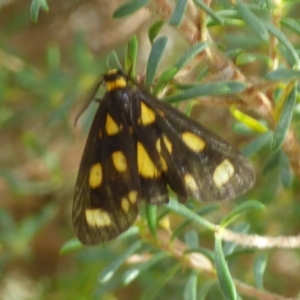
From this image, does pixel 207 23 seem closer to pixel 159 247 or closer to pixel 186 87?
pixel 186 87

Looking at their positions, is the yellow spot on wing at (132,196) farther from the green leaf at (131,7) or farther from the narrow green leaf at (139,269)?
the green leaf at (131,7)

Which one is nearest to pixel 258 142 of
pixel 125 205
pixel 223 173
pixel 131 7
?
pixel 223 173

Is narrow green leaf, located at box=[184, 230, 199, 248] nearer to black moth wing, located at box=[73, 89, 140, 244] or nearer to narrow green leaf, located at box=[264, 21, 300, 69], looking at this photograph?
black moth wing, located at box=[73, 89, 140, 244]

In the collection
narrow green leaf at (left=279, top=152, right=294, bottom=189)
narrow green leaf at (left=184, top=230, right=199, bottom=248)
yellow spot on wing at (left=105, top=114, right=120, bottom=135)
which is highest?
yellow spot on wing at (left=105, top=114, right=120, bottom=135)

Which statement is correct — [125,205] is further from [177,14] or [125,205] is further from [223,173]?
[177,14]

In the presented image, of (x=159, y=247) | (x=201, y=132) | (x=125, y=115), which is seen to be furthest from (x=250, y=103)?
(x=159, y=247)

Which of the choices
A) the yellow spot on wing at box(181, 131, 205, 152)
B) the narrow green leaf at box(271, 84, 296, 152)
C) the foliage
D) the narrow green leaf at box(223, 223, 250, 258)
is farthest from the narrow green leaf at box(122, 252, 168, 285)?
the narrow green leaf at box(271, 84, 296, 152)

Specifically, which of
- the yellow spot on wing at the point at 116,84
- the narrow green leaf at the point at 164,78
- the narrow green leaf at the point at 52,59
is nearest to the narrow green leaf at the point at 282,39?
the narrow green leaf at the point at 164,78
